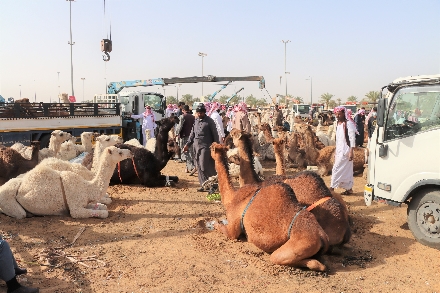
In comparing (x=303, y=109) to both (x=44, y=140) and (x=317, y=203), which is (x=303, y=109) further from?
(x=317, y=203)

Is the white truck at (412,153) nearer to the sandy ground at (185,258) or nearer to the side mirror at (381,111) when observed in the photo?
the side mirror at (381,111)

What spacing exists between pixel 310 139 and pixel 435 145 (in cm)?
628

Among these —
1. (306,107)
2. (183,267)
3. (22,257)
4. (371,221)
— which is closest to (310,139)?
(371,221)

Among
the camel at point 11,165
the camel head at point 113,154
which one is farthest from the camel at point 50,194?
the camel at point 11,165

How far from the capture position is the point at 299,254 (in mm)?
4277

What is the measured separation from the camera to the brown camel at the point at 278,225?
4316 mm

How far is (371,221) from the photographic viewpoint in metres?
6.66

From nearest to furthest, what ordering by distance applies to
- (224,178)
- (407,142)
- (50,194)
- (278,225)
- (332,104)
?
(278,225), (407,142), (224,178), (50,194), (332,104)

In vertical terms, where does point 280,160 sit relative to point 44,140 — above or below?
above

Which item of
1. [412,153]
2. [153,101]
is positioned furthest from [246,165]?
[153,101]

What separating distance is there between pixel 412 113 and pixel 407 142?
1.46ft

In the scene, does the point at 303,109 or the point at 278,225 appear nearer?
the point at 278,225

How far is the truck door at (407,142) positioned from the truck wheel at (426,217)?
0.69 feet

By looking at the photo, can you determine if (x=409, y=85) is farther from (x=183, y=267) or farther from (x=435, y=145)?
(x=183, y=267)
